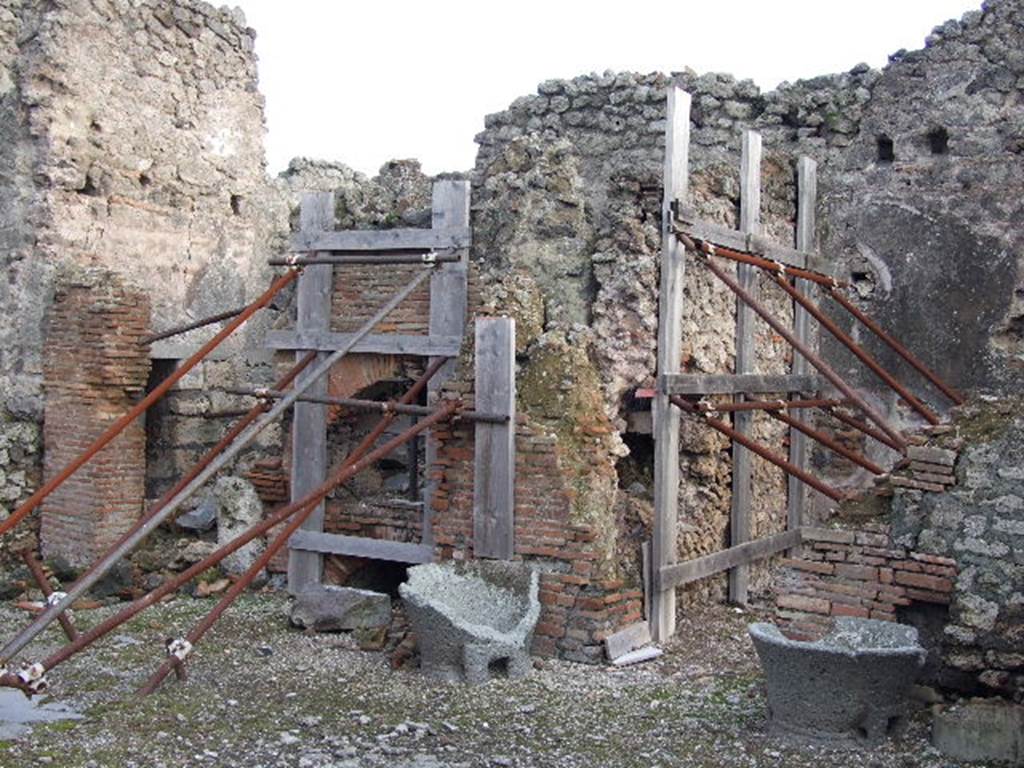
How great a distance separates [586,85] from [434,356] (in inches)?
123

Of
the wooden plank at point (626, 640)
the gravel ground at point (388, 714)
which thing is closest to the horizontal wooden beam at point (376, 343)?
the gravel ground at point (388, 714)

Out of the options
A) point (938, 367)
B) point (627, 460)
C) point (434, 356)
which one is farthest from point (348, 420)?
point (938, 367)

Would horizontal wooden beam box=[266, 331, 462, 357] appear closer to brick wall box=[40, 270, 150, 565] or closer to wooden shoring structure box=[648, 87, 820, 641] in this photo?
brick wall box=[40, 270, 150, 565]

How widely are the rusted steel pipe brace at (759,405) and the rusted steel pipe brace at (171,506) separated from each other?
81.9 inches

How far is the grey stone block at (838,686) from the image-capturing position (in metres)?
5.48

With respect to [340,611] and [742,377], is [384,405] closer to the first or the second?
[340,611]

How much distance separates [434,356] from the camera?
832 cm

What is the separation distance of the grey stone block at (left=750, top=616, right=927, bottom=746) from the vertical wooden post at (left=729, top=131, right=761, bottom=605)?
10.3 feet

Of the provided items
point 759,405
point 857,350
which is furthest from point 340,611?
point 857,350

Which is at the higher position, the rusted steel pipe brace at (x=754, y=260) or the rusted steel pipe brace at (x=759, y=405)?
the rusted steel pipe brace at (x=754, y=260)

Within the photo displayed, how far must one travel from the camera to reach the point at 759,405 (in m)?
8.48

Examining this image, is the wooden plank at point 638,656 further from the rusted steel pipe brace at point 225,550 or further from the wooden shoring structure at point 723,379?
the rusted steel pipe brace at point 225,550

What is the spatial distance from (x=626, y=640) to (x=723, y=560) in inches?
58.5

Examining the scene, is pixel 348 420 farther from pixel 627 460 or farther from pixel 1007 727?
pixel 1007 727
